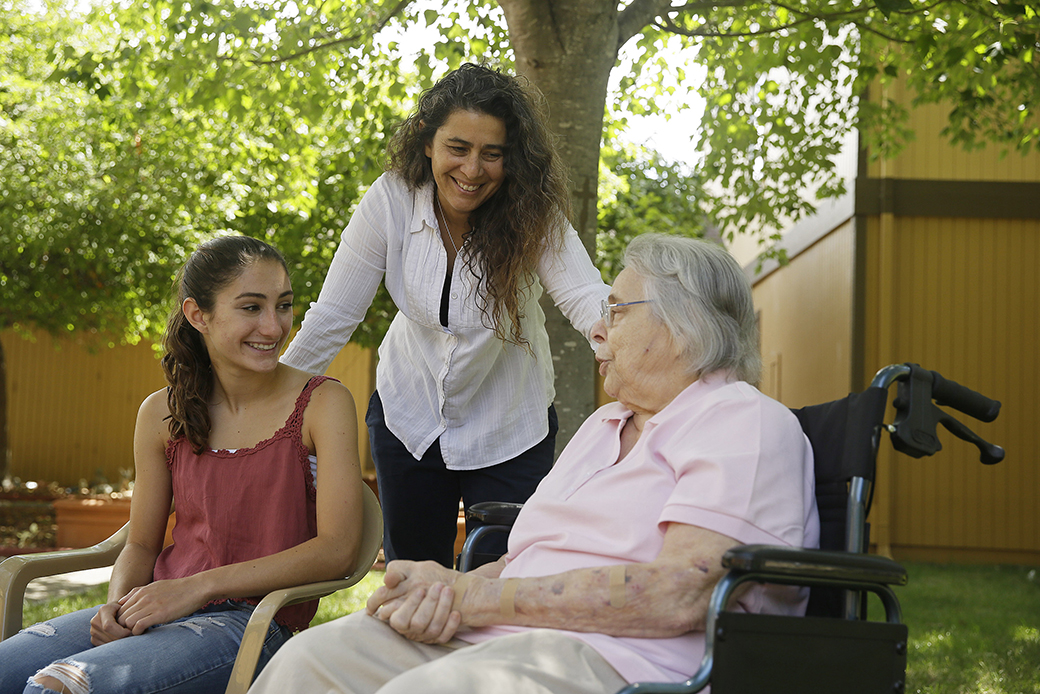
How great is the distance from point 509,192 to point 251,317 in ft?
2.54

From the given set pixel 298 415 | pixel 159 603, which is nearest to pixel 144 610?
pixel 159 603

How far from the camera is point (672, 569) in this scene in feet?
5.26

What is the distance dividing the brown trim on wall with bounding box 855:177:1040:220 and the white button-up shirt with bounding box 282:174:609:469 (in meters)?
6.36

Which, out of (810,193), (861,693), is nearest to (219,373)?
(861,693)

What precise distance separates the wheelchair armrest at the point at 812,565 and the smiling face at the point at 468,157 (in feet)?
4.47

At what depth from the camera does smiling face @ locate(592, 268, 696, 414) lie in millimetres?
1913

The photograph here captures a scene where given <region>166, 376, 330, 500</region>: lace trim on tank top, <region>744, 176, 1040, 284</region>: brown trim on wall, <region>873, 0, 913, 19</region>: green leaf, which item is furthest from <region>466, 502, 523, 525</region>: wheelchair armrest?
<region>744, 176, 1040, 284</region>: brown trim on wall

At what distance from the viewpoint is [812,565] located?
149 centimetres

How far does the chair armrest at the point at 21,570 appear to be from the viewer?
2.17 meters

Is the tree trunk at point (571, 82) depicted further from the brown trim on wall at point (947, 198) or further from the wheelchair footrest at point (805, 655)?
the brown trim on wall at point (947, 198)

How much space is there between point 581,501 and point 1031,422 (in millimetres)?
7619

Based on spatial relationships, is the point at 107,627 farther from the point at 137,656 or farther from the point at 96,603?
the point at 96,603

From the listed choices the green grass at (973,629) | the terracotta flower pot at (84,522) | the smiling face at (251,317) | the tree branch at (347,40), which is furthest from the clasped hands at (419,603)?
the terracotta flower pot at (84,522)

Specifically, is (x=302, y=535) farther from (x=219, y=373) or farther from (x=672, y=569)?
(x=672, y=569)
